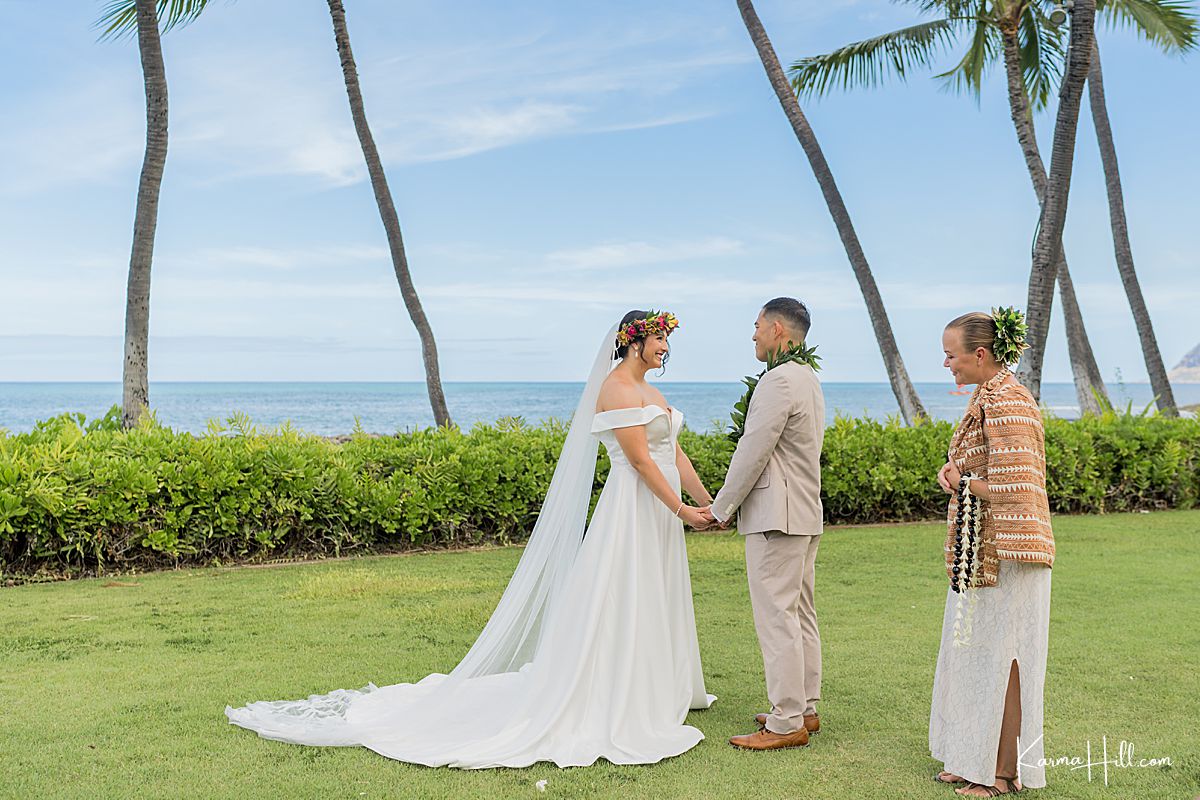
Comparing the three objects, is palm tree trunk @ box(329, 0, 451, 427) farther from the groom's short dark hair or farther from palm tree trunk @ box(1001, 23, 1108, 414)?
the groom's short dark hair

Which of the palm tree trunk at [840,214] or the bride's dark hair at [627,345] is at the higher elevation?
the palm tree trunk at [840,214]

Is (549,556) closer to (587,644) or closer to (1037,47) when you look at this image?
(587,644)

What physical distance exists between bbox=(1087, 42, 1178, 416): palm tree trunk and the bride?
49.1 ft

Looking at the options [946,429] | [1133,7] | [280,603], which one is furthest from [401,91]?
[280,603]

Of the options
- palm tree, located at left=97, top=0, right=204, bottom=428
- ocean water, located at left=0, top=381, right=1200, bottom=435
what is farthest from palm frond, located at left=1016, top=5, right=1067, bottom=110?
ocean water, located at left=0, top=381, right=1200, bottom=435

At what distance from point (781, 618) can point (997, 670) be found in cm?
98

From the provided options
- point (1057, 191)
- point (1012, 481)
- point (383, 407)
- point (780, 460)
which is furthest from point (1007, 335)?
point (383, 407)

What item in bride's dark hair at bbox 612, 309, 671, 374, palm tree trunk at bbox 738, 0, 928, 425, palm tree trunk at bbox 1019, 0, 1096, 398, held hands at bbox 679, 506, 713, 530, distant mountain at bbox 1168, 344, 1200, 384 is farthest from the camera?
distant mountain at bbox 1168, 344, 1200, 384

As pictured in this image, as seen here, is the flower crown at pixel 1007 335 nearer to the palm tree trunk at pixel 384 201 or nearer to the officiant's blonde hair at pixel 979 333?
the officiant's blonde hair at pixel 979 333

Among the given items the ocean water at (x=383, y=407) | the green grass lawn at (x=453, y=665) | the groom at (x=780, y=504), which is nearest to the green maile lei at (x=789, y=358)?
the groom at (x=780, y=504)

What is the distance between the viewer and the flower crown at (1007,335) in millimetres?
4184

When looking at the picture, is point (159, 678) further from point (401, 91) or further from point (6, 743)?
point (401, 91)

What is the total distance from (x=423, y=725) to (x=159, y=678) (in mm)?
1926

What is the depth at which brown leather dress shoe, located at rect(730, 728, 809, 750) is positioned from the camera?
189 inches
